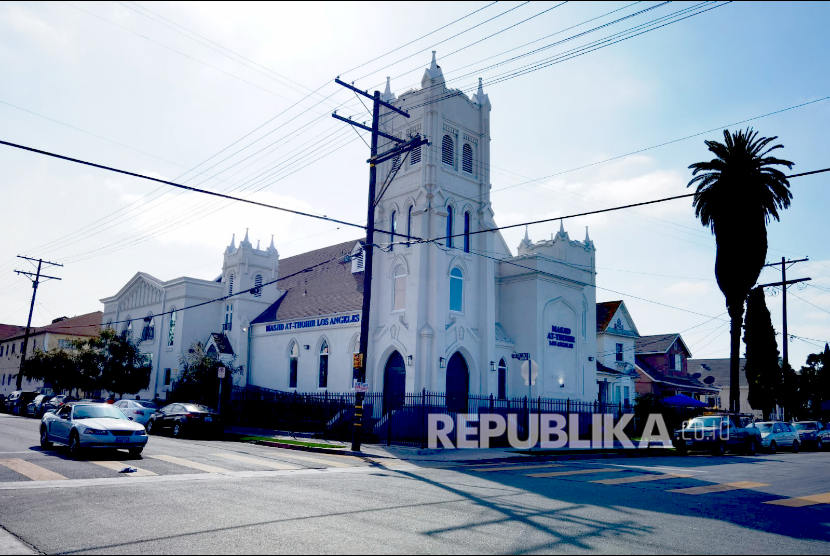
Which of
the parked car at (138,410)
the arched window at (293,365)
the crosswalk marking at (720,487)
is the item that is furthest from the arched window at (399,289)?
the crosswalk marking at (720,487)

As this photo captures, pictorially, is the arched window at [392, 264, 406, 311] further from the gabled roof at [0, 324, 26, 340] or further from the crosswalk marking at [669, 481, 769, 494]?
the gabled roof at [0, 324, 26, 340]

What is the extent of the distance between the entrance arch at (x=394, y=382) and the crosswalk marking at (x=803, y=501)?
726 inches

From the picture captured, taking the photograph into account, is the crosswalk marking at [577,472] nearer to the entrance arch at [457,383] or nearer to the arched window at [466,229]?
the entrance arch at [457,383]

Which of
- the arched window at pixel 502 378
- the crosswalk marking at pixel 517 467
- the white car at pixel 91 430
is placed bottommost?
the crosswalk marking at pixel 517 467

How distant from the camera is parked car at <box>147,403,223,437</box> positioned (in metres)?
25.3

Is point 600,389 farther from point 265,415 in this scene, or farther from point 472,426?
point 265,415

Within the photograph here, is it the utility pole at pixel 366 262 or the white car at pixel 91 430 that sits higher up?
the utility pole at pixel 366 262

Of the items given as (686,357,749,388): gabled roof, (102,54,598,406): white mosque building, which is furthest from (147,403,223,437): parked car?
(686,357,749,388): gabled roof

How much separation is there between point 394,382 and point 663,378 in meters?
32.7

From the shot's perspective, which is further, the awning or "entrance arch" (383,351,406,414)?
the awning

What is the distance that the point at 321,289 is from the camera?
38.4 metres

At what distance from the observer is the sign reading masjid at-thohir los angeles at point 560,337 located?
3403 cm

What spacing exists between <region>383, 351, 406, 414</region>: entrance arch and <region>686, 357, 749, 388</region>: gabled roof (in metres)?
48.8

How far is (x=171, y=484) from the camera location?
1220 cm
